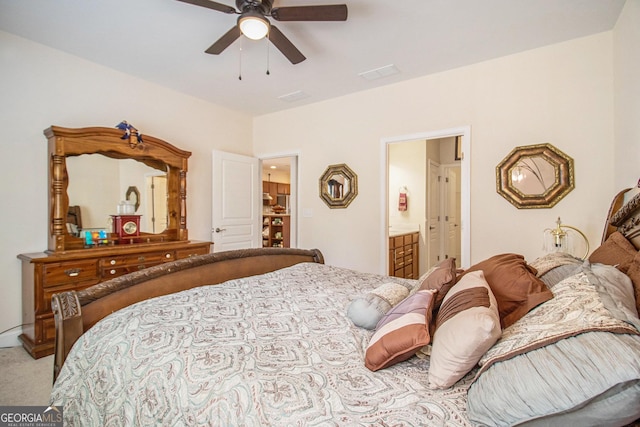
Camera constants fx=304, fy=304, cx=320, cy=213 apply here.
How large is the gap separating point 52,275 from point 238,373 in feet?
8.61

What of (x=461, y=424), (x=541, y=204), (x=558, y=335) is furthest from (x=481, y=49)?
(x=461, y=424)

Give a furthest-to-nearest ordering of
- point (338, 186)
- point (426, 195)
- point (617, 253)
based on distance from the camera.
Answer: point (426, 195) < point (338, 186) < point (617, 253)

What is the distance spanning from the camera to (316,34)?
261 centimetres

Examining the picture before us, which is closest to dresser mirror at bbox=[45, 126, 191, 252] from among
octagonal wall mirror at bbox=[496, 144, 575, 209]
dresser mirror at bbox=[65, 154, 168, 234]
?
dresser mirror at bbox=[65, 154, 168, 234]

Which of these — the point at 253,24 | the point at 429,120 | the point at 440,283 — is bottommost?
the point at 440,283

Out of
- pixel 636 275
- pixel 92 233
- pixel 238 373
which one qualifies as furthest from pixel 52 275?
pixel 636 275

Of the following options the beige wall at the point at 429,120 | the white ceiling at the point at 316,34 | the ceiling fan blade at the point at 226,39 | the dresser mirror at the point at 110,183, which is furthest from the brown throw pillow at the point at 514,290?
the dresser mirror at the point at 110,183

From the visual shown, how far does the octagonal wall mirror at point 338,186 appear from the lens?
4020 millimetres

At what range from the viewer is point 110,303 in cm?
158

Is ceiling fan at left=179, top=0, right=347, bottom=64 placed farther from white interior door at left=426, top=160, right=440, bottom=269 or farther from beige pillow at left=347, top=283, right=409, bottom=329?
white interior door at left=426, top=160, right=440, bottom=269

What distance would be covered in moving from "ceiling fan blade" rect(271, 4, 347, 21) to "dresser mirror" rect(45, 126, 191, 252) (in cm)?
224

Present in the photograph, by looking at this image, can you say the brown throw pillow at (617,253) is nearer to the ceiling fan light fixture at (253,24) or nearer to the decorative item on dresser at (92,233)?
the ceiling fan light fixture at (253,24)

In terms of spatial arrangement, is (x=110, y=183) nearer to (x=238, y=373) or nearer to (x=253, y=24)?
(x=253, y=24)

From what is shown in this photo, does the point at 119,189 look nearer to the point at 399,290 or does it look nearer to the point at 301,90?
the point at 301,90
